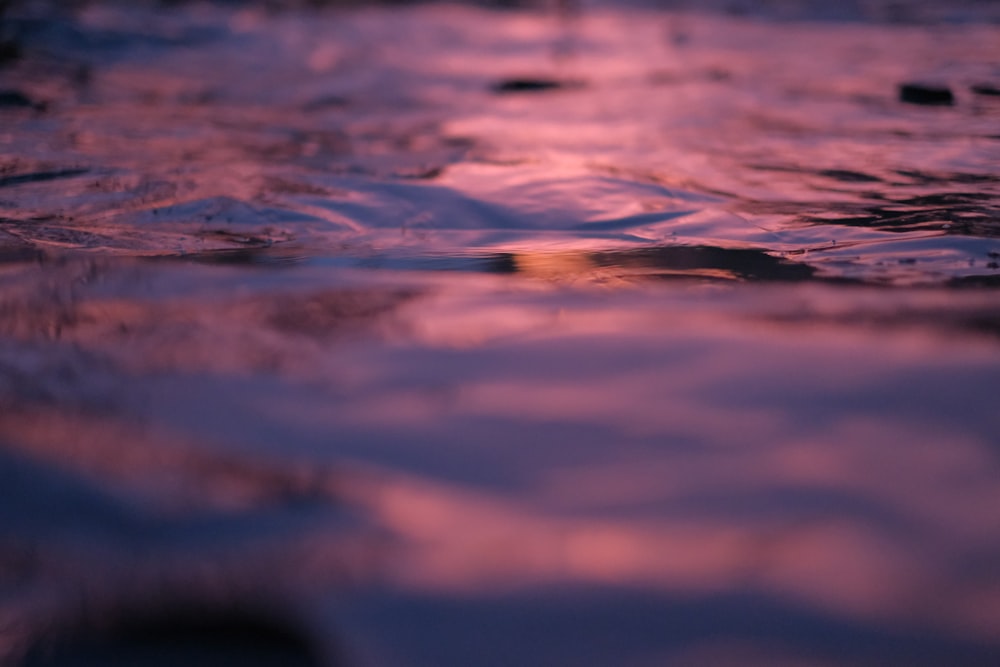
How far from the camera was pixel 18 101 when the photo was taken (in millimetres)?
3916

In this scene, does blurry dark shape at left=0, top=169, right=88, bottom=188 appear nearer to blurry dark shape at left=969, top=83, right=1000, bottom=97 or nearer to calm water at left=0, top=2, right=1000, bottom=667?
calm water at left=0, top=2, right=1000, bottom=667

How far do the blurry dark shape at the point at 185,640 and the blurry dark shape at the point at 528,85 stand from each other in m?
4.15

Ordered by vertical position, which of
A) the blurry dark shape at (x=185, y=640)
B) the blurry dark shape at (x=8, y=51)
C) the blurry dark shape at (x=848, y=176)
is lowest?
the blurry dark shape at (x=185, y=640)

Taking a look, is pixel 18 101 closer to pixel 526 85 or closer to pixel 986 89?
pixel 526 85

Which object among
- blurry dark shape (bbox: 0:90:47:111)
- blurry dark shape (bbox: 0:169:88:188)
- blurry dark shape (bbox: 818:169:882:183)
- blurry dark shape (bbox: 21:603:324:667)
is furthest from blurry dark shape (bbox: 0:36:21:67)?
blurry dark shape (bbox: 21:603:324:667)

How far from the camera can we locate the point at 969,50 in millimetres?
5102

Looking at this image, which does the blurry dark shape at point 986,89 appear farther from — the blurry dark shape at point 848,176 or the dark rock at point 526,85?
the dark rock at point 526,85

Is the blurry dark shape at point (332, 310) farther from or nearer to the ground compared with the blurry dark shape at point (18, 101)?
nearer to the ground

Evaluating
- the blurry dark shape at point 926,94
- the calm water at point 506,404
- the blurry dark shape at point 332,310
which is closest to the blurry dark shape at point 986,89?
the blurry dark shape at point 926,94

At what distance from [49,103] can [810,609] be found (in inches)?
163

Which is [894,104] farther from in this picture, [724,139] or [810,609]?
[810,609]

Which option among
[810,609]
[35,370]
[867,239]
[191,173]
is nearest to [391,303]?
[35,370]

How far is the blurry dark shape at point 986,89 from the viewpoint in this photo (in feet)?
12.8

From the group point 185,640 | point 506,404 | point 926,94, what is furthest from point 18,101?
point 926,94
